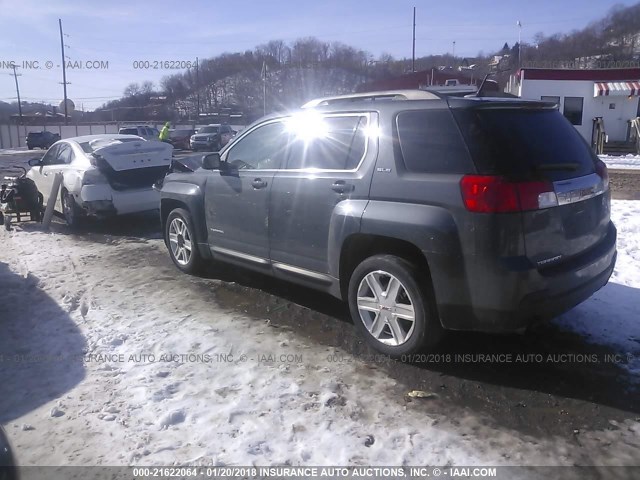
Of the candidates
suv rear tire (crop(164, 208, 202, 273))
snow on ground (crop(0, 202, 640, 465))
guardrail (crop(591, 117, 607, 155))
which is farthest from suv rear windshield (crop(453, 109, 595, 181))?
guardrail (crop(591, 117, 607, 155))

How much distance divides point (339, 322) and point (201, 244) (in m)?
1.94

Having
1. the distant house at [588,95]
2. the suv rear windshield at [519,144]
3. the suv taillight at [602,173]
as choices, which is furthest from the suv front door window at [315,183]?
the distant house at [588,95]

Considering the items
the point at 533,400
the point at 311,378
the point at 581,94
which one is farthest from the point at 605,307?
the point at 581,94

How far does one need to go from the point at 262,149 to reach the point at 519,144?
250 cm

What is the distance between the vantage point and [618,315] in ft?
15.2

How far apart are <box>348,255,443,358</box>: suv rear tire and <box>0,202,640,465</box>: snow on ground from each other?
11.5 inches

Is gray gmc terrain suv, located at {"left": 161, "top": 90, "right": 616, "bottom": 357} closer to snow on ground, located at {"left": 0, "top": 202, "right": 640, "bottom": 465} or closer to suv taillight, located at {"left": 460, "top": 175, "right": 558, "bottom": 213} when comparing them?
suv taillight, located at {"left": 460, "top": 175, "right": 558, "bottom": 213}

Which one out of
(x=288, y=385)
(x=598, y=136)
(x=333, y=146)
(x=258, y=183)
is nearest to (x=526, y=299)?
(x=288, y=385)

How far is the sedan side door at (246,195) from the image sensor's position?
4973 millimetres

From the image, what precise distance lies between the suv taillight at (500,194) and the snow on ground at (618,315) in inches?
59.5

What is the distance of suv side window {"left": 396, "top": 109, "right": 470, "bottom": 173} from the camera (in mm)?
3527

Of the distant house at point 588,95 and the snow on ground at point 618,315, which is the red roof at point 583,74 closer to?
the distant house at point 588,95

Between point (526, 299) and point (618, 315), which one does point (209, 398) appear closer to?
point (526, 299)

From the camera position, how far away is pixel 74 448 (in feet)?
10.2
